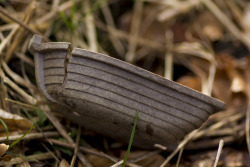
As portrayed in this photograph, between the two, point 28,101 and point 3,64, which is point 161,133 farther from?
point 3,64

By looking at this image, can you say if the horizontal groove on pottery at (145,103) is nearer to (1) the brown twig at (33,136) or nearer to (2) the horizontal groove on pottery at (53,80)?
(2) the horizontal groove on pottery at (53,80)

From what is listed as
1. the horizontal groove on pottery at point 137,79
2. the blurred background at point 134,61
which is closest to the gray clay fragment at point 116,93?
the horizontal groove on pottery at point 137,79

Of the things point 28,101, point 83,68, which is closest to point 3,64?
point 28,101

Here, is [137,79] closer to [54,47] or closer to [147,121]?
[147,121]

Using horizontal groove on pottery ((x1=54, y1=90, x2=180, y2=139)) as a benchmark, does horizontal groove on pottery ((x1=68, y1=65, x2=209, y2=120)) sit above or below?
above

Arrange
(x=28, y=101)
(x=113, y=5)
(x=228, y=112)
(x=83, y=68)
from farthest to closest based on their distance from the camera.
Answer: (x=113, y=5)
(x=228, y=112)
(x=28, y=101)
(x=83, y=68)

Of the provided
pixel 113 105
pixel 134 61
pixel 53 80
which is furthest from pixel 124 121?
pixel 134 61

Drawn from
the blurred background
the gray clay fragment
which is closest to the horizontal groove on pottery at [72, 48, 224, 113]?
the gray clay fragment

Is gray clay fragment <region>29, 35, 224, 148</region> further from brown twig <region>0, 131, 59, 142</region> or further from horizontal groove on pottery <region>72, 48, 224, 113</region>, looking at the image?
brown twig <region>0, 131, 59, 142</region>
